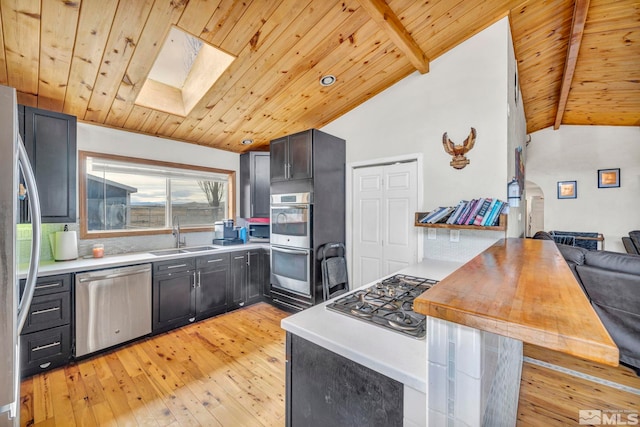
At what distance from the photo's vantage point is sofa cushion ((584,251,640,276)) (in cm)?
224

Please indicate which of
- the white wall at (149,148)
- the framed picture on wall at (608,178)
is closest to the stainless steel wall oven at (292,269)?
the white wall at (149,148)

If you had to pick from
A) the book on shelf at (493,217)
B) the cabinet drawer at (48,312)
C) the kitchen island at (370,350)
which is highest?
the book on shelf at (493,217)

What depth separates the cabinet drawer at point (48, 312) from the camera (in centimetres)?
213

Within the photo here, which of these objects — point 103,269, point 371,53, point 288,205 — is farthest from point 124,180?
point 371,53

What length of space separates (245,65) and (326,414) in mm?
2749

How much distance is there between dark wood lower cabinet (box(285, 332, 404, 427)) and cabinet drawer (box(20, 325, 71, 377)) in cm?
237

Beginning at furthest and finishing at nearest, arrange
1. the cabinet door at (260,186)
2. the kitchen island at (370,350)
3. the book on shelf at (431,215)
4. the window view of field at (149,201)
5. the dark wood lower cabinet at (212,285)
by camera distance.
→ the cabinet door at (260,186)
the dark wood lower cabinet at (212,285)
the window view of field at (149,201)
the book on shelf at (431,215)
the kitchen island at (370,350)

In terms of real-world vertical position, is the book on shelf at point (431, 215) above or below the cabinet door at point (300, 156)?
below

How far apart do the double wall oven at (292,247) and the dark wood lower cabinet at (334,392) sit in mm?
1937

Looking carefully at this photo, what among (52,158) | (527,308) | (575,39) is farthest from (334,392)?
(575,39)

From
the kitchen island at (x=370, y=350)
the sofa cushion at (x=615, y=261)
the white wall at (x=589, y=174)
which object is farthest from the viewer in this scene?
the white wall at (x=589, y=174)

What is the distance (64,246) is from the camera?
2639mm

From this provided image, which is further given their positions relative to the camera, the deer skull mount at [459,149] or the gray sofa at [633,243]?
the gray sofa at [633,243]

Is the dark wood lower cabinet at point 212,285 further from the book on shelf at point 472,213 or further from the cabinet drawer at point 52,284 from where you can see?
the book on shelf at point 472,213
